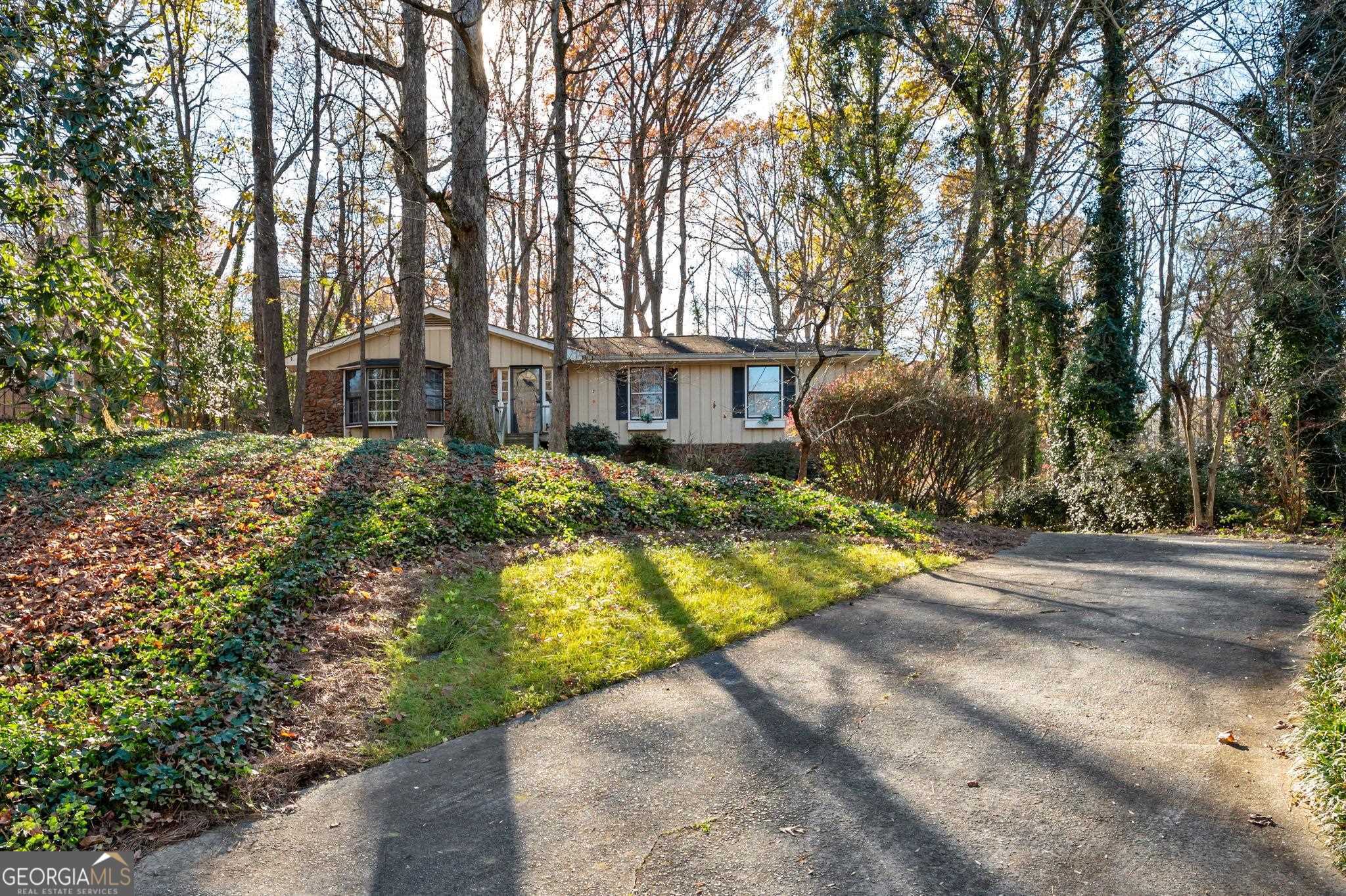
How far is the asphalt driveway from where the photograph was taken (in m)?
2.95

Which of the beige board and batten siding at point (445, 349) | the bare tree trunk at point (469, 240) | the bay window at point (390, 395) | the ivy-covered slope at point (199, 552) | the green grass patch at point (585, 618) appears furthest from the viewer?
the bay window at point (390, 395)

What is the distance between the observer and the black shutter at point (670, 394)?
21.4m

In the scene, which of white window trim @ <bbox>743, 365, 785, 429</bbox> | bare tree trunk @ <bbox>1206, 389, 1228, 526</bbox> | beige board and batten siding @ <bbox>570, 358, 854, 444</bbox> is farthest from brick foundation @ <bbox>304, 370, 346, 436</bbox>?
bare tree trunk @ <bbox>1206, 389, 1228, 526</bbox>

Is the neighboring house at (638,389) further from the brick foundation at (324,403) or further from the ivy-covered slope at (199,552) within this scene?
the ivy-covered slope at (199,552)

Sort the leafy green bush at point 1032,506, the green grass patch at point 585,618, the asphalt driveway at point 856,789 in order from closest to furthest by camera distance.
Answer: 1. the asphalt driveway at point 856,789
2. the green grass patch at point 585,618
3. the leafy green bush at point 1032,506

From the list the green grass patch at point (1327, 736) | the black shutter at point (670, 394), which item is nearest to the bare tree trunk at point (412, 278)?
the black shutter at point (670, 394)

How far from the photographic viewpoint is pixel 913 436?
12.1 meters

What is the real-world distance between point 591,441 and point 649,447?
1.91 m

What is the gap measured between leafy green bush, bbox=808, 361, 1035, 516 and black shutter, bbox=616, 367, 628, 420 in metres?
9.21

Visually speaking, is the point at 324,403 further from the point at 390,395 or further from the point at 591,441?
the point at 591,441

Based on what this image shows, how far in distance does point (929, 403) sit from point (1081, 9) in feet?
22.9
